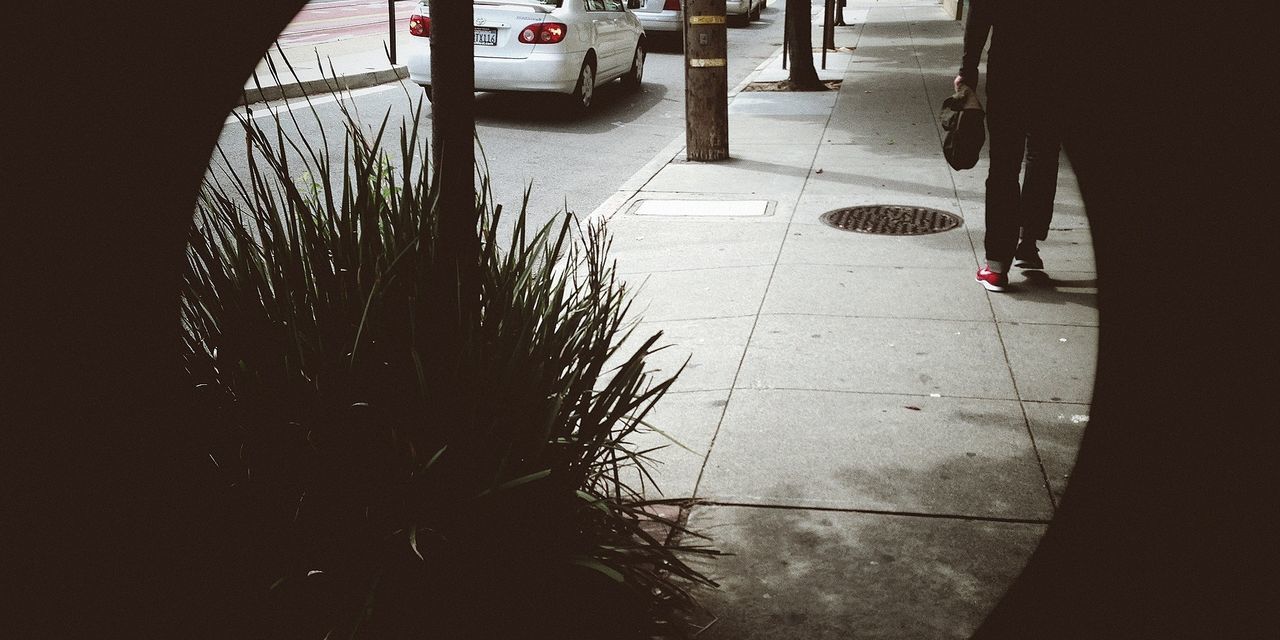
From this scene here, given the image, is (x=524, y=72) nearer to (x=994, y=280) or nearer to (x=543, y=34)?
(x=543, y=34)

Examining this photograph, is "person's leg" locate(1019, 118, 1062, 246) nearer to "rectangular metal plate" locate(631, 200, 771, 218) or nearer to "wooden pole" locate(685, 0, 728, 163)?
"rectangular metal plate" locate(631, 200, 771, 218)

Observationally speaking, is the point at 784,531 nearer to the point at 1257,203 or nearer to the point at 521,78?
the point at 1257,203

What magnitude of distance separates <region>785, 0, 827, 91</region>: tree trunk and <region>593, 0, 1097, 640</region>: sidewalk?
6.01 meters

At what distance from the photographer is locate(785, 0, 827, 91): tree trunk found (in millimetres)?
15172

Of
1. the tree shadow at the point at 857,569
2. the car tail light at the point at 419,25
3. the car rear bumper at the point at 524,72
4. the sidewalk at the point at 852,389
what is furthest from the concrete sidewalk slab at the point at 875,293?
the car tail light at the point at 419,25

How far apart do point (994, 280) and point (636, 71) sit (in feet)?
36.3

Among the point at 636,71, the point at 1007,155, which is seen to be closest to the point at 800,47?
the point at 636,71

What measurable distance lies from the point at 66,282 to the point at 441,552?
1.00 m

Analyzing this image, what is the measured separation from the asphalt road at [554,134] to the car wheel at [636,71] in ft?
0.52

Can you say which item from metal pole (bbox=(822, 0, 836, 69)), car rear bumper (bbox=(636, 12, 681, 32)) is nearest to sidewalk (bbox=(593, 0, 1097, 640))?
metal pole (bbox=(822, 0, 836, 69))

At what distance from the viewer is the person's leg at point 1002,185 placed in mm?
5695

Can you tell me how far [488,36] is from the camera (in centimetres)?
1304

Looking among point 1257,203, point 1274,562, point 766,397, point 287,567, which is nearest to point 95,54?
point 287,567

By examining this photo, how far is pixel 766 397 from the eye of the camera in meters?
4.80
